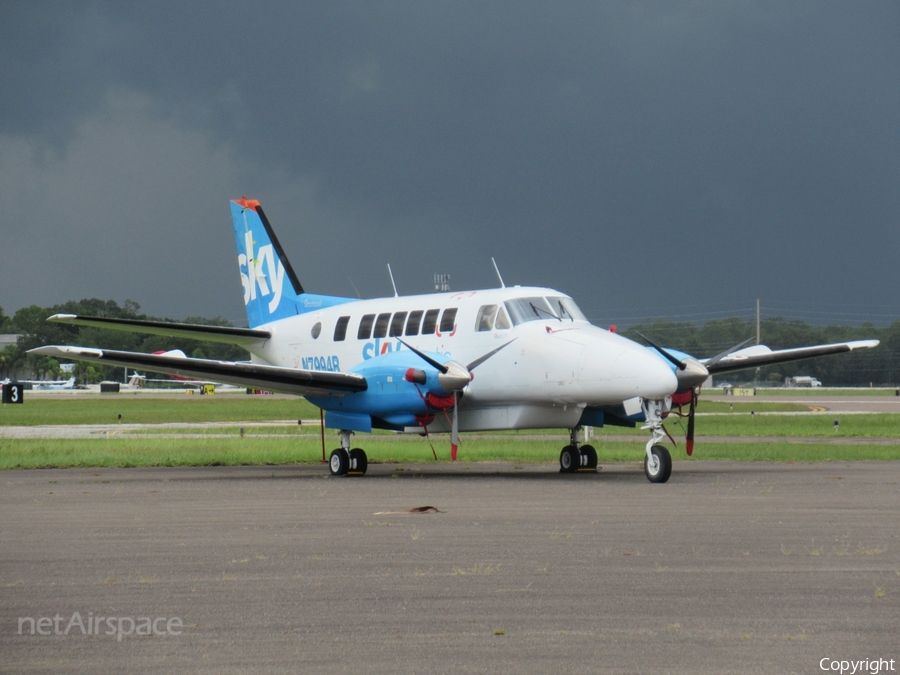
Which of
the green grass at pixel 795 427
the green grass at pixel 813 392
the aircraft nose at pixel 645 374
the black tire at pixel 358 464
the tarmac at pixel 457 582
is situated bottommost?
the tarmac at pixel 457 582

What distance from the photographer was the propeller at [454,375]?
19.2 m

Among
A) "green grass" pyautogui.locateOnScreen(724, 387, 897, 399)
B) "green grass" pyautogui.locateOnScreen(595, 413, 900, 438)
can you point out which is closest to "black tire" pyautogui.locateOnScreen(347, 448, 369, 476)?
"green grass" pyautogui.locateOnScreen(595, 413, 900, 438)

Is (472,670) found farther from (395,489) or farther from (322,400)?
(322,400)

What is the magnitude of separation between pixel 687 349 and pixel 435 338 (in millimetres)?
97207

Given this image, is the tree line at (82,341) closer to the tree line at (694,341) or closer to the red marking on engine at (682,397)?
the tree line at (694,341)

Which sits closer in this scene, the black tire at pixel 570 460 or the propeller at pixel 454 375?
the propeller at pixel 454 375

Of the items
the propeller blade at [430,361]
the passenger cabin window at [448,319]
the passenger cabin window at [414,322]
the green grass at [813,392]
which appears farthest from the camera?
the green grass at [813,392]

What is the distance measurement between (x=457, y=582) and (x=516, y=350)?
11.4 m

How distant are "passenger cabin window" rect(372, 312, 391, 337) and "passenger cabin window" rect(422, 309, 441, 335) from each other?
1.14 metres

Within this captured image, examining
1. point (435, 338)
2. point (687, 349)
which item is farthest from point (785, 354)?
point (687, 349)

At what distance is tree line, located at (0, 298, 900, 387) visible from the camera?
117938 mm

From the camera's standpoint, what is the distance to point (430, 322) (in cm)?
2112

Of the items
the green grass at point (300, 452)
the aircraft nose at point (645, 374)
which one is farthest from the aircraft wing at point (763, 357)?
the aircraft nose at point (645, 374)

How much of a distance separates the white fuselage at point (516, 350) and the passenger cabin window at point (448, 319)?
0.03 meters
